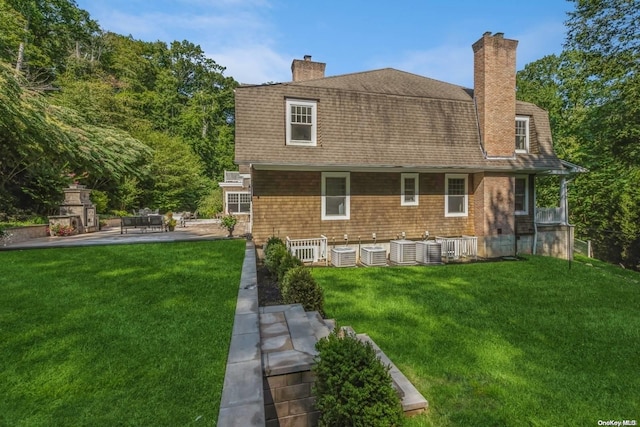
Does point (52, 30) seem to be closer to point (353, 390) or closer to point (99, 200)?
point (99, 200)

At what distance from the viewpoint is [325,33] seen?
12742 millimetres

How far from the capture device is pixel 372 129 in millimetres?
10867

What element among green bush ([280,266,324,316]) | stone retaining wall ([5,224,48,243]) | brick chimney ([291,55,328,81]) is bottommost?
green bush ([280,266,324,316])

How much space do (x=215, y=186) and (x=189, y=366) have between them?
32.0 meters

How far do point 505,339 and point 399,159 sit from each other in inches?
283

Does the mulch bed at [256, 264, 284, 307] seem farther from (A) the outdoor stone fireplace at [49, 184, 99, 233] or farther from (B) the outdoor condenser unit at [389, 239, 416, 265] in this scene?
(A) the outdoor stone fireplace at [49, 184, 99, 233]

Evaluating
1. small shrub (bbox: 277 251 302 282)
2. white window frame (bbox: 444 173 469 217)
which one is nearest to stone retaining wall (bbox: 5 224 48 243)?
small shrub (bbox: 277 251 302 282)

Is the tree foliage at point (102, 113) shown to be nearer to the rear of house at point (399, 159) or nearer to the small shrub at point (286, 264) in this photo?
the rear of house at point (399, 159)

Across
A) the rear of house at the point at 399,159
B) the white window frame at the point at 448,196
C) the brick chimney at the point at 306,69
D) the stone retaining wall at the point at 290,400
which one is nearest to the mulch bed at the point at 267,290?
the rear of house at the point at 399,159

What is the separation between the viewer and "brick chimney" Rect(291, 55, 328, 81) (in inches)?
552

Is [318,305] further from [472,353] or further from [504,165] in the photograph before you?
[504,165]

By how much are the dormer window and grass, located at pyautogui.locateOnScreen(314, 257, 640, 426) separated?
5.92 meters

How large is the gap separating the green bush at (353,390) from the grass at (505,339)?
75 centimetres

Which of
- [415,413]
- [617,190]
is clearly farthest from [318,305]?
[617,190]
